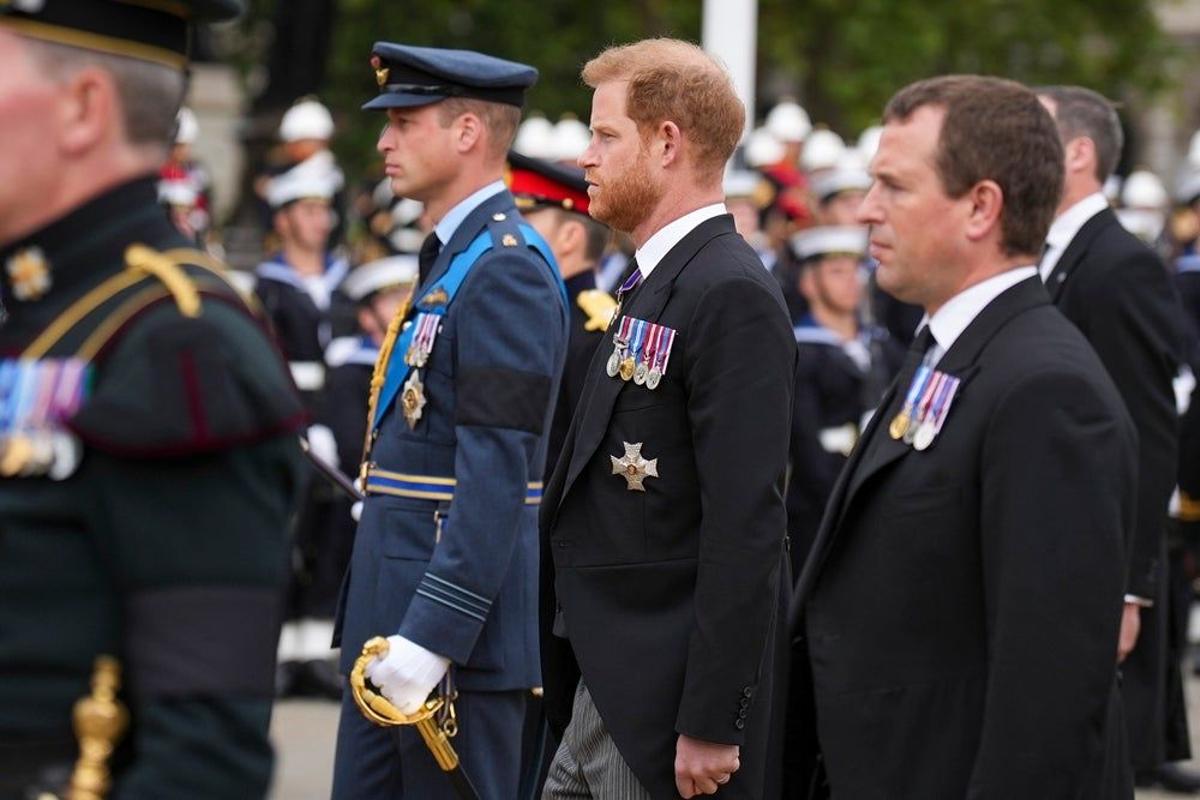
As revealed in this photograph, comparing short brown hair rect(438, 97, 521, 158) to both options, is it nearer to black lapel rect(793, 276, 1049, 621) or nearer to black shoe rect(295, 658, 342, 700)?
black lapel rect(793, 276, 1049, 621)

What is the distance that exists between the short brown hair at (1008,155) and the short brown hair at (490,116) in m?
1.53

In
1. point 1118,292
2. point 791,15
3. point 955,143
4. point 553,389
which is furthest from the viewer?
point 791,15

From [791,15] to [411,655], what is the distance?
20.4 meters

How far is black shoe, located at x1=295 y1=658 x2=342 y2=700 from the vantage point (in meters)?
9.10

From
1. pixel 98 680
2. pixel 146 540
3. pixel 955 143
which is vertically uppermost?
pixel 955 143

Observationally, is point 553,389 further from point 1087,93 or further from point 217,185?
point 217,185

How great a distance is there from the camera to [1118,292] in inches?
215

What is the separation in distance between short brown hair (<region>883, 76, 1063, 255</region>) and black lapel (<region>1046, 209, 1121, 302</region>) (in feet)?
6.43

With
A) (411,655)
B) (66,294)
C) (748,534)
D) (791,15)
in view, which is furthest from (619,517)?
(791,15)

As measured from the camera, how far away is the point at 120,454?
7.74ft

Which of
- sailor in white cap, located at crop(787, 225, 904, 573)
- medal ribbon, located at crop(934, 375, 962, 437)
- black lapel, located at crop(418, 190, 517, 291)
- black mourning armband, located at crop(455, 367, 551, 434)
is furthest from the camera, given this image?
sailor in white cap, located at crop(787, 225, 904, 573)

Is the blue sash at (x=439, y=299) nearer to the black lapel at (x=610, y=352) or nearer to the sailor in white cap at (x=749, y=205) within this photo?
the black lapel at (x=610, y=352)

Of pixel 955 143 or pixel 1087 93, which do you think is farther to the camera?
pixel 1087 93

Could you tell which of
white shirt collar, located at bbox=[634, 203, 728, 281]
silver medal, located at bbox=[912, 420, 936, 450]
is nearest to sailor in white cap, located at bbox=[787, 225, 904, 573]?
white shirt collar, located at bbox=[634, 203, 728, 281]
